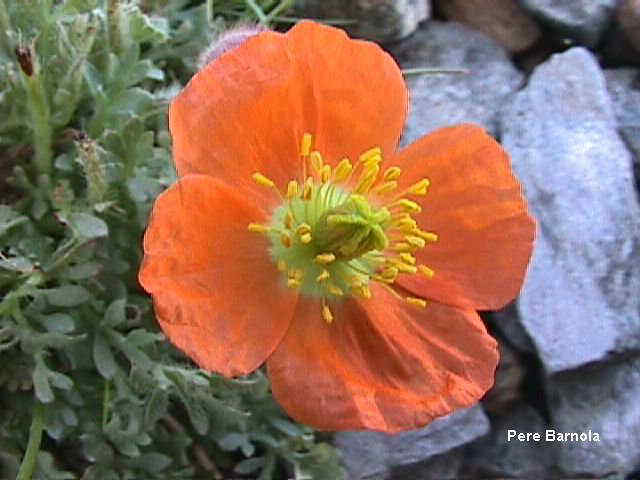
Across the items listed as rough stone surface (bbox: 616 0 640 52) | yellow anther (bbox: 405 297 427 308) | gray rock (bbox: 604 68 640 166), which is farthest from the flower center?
rough stone surface (bbox: 616 0 640 52)

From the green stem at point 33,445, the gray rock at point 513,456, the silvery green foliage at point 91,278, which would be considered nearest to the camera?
the green stem at point 33,445

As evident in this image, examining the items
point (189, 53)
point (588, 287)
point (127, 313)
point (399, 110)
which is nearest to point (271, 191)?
point (399, 110)

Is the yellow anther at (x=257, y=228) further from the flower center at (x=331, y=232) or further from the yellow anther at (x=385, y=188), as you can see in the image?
the yellow anther at (x=385, y=188)

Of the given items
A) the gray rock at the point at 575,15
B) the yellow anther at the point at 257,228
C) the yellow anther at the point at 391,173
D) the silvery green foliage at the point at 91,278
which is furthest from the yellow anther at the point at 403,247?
the gray rock at the point at 575,15

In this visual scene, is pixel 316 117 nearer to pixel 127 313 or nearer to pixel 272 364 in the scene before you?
pixel 272 364

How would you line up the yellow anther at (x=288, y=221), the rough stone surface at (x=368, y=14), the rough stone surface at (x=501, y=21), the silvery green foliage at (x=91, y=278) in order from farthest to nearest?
the rough stone surface at (x=501, y=21), the rough stone surface at (x=368, y=14), the silvery green foliage at (x=91, y=278), the yellow anther at (x=288, y=221)

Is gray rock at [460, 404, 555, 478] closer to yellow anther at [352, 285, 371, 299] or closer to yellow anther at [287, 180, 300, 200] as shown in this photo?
yellow anther at [352, 285, 371, 299]
